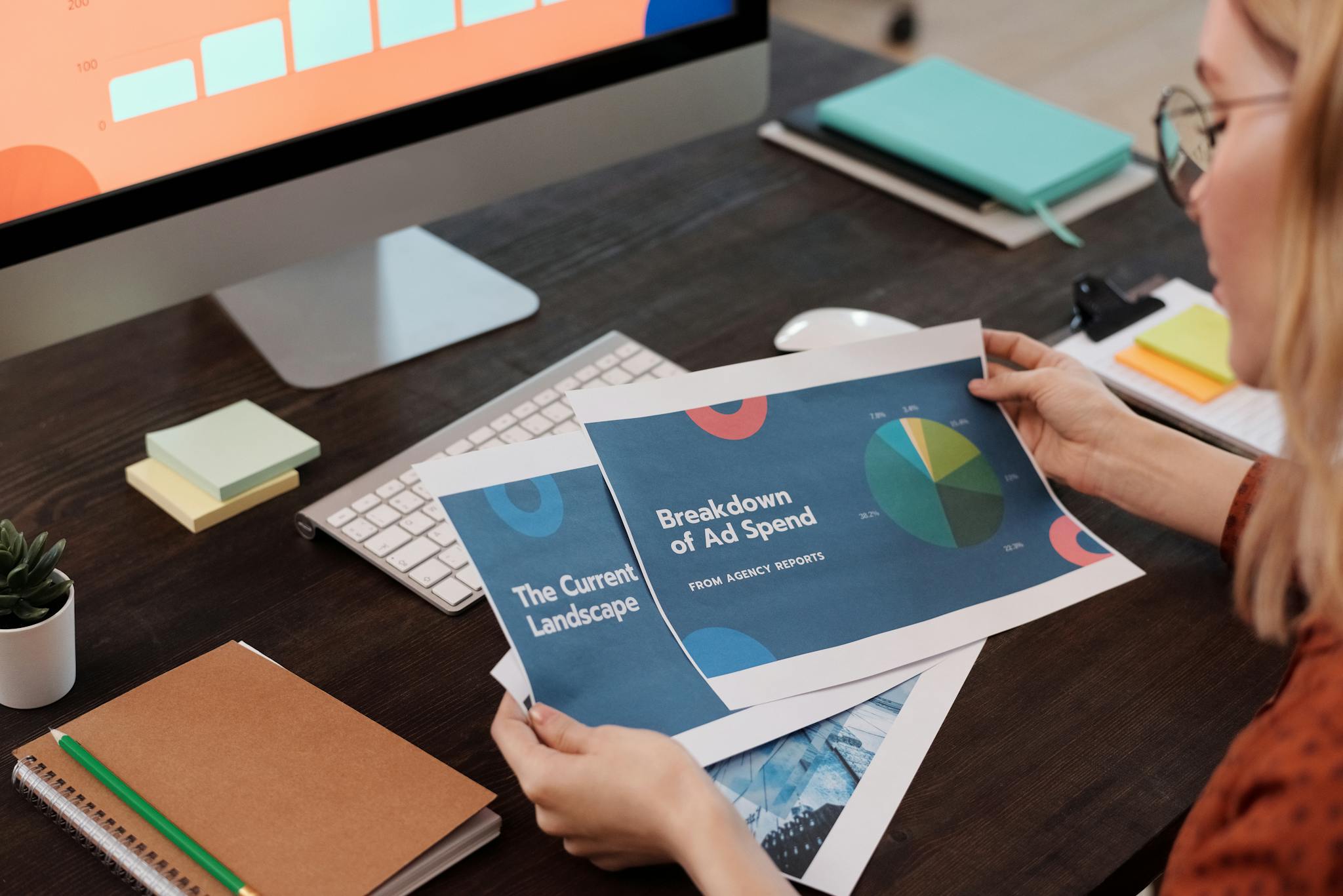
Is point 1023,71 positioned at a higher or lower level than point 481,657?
lower

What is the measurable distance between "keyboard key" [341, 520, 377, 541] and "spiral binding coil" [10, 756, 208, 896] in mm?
235

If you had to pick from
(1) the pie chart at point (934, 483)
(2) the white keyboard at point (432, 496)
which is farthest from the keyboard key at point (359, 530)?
(1) the pie chart at point (934, 483)

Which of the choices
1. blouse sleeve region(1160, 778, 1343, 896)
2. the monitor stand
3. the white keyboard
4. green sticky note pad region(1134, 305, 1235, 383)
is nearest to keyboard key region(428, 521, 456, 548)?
the white keyboard

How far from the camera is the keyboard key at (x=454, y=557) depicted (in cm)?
81

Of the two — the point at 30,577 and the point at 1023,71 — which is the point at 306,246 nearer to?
the point at 30,577

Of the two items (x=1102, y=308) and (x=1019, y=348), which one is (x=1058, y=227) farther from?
(x=1019, y=348)

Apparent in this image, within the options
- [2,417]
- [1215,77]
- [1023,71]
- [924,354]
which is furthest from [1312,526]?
[1023,71]

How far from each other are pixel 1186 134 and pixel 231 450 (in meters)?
0.67

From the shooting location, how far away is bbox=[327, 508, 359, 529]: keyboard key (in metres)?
0.83

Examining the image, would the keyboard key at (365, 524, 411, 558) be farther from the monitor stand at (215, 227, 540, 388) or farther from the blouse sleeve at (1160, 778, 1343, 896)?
the blouse sleeve at (1160, 778, 1343, 896)

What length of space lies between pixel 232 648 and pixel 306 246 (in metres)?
0.34

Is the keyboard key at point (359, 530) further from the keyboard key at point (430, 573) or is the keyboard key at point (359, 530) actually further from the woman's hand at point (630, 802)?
the woman's hand at point (630, 802)

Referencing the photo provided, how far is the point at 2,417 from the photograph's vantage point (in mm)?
946

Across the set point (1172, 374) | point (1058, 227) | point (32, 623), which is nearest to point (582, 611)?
point (32, 623)
